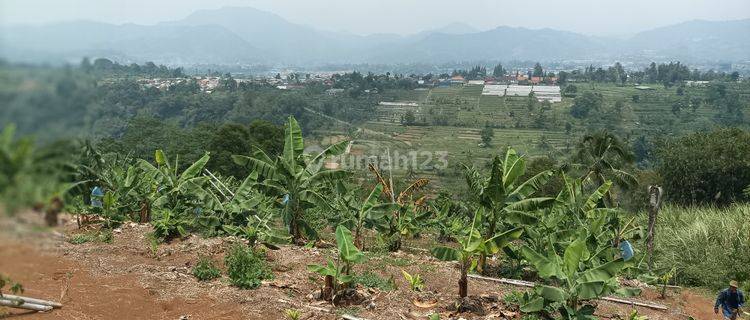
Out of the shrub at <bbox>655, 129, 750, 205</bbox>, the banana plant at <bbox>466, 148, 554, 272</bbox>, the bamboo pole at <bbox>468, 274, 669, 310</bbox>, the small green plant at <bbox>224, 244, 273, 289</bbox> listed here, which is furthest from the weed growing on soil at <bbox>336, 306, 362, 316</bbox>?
the shrub at <bbox>655, 129, 750, 205</bbox>

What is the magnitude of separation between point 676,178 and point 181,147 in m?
26.8

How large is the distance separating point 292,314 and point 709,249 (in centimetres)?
920

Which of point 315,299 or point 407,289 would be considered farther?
point 407,289

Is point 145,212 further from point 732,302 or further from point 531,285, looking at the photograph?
point 732,302

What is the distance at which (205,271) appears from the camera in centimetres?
663

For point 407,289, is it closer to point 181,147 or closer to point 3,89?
point 3,89

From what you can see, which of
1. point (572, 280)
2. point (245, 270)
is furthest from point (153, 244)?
point (572, 280)

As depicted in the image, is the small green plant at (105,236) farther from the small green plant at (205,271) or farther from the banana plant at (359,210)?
the banana plant at (359,210)

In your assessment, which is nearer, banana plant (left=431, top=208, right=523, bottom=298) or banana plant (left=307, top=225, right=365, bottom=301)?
banana plant (left=307, top=225, right=365, bottom=301)

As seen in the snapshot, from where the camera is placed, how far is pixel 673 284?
9883 mm

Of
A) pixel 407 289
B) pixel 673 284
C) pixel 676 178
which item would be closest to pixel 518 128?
pixel 676 178

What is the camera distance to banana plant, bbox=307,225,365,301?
5812mm

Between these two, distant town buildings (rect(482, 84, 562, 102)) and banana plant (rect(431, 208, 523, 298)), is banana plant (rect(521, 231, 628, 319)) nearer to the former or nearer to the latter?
banana plant (rect(431, 208, 523, 298))

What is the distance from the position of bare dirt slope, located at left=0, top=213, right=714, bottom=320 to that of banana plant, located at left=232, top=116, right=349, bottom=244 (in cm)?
79
